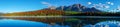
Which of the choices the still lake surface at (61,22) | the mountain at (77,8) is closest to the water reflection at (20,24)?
the still lake surface at (61,22)

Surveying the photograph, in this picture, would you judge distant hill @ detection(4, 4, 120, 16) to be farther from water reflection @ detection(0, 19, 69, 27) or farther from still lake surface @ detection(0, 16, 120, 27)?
water reflection @ detection(0, 19, 69, 27)

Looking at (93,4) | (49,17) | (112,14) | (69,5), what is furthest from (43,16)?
(112,14)

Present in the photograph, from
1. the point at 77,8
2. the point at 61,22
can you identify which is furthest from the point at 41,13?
the point at 77,8

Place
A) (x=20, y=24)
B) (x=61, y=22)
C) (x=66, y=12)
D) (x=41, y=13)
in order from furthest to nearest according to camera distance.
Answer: (x=66, y=12) → (x=41, y=13) → (x=61, y=22) → (x=20, y=24)

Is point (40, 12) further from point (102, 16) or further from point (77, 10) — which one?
point (102, 16)

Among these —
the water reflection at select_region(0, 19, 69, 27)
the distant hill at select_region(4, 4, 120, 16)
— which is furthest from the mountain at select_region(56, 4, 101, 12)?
the water reflection at select_region(0, 19, 69, 27)

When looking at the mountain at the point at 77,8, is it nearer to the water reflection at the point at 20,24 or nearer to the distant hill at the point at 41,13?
the distant hill at the point at 41,13

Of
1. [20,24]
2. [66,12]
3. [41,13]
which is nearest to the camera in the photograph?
[20,24]

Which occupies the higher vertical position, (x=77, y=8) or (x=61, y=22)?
(x=77, y=8)

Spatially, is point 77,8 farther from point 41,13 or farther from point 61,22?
point 41,13

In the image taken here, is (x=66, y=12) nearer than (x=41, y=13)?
No
